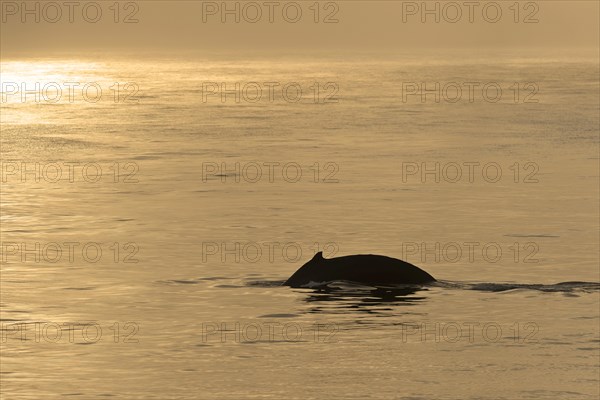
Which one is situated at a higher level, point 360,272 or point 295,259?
point 295,259

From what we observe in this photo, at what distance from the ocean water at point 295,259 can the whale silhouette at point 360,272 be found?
0.65 ft

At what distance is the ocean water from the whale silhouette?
7.8 inches

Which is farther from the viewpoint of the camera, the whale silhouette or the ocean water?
the whale silhouette

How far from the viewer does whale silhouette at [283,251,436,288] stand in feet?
83.4

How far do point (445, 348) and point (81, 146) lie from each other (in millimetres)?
37595

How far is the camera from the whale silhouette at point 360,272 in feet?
83.4

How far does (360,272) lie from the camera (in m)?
25.5

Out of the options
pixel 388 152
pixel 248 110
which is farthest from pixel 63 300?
pixel 248 110

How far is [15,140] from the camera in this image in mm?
59094

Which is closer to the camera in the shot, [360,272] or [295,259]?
[360,272]

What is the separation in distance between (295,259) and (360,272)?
347 cm

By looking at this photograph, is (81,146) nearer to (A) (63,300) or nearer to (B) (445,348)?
(A) (63,300)

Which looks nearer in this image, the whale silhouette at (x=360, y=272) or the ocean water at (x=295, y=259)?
the ocean water at (x=295, y=259)

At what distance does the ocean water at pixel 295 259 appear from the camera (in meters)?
19.4
